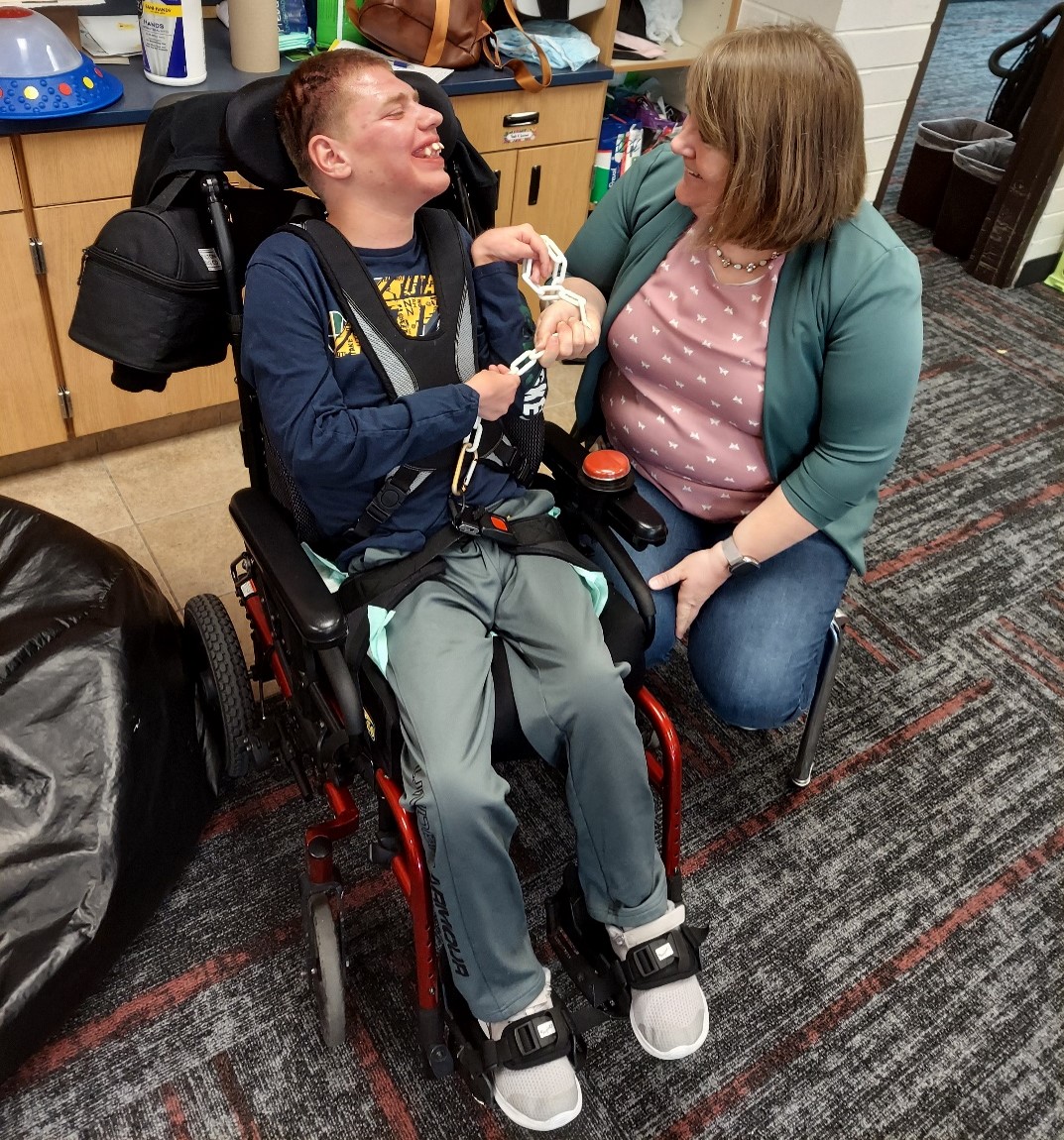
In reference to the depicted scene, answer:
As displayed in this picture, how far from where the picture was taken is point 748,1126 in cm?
140

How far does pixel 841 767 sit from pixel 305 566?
1.16 meters

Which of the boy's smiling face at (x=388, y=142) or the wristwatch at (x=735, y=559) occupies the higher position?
the boy's smiling face at (x=388, y=142)

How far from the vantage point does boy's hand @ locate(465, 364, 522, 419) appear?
51.7 inches

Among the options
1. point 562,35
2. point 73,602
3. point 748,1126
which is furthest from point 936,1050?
point 562,35

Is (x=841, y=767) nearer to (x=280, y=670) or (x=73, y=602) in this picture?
(x=280, y=670)

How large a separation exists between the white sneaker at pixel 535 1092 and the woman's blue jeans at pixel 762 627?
1.92ft

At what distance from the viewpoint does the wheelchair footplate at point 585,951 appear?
4.42ft

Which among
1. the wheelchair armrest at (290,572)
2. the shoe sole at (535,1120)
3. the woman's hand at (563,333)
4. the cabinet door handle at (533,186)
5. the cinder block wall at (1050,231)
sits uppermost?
the woman's hand at (563,333)

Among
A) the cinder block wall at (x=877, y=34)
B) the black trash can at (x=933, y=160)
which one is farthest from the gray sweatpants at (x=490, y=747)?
the black trash can at (x=933, y=160)

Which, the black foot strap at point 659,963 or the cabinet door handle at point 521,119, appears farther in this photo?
the cabinet door handle at point 521,119

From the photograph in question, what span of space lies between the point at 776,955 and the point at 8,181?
1979mm

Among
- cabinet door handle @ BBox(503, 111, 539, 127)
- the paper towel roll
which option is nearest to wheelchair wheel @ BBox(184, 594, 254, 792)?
the paper towel roll

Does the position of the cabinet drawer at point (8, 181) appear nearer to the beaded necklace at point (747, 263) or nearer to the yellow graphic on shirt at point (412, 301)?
the yellow graphic on shirt at point (412, 301)

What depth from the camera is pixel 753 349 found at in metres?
1.49
